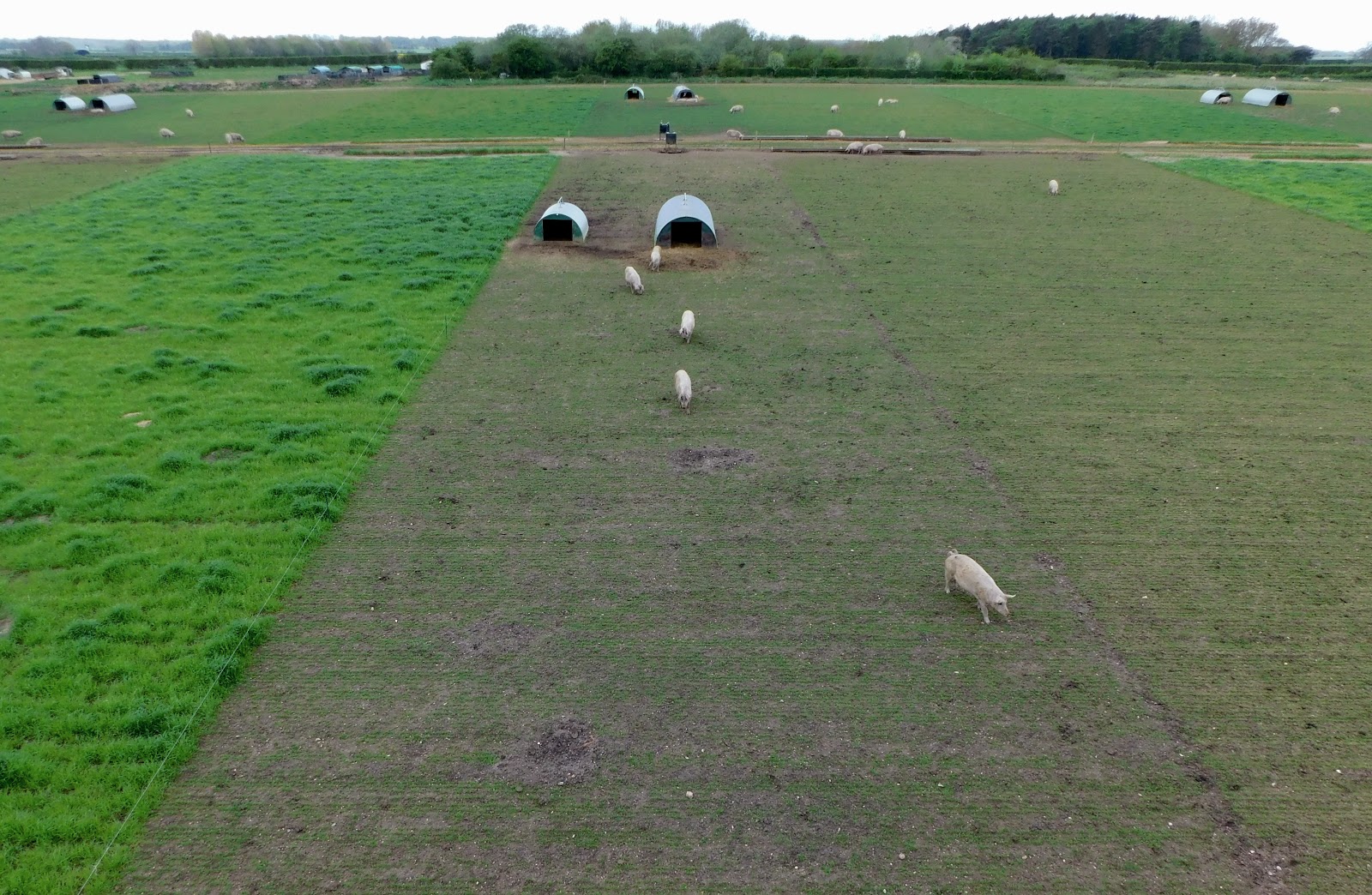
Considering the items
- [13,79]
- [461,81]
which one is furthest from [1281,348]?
[13,79]

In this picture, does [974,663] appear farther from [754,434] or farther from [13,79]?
[13,79]

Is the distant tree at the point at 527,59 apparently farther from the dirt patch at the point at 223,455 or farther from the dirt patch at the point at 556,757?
the dirt patch at the point at 556,757

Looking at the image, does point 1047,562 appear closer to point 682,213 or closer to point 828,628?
point 828,628

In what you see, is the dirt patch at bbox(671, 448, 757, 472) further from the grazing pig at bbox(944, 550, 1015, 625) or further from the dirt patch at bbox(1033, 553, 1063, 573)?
the dirt patch at bbox(1033, 553, 1063, 573)

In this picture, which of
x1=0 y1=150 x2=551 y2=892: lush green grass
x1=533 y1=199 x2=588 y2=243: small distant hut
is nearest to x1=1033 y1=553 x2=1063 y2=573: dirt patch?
x1=0 y1=150 x2=551 y2=892: lush green grass

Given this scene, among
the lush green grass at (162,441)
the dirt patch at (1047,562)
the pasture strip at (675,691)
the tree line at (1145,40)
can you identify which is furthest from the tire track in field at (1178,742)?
the tree line at (1145,40)

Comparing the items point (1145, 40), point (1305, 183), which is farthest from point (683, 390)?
point (1145, 40)
